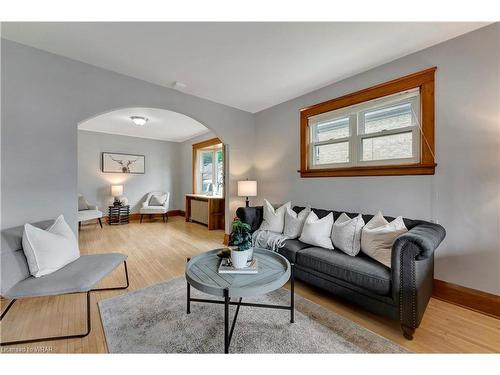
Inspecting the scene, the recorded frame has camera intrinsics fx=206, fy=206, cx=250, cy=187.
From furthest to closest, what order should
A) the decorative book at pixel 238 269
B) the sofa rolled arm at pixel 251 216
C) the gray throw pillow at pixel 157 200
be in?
the gray throw pillow at pixel 157 200
the sofa rolled arm at pixel 251 216
the decorative book at pixel 238 269

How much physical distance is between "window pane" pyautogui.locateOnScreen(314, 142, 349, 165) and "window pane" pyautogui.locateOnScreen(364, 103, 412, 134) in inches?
13.8

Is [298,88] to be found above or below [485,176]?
above

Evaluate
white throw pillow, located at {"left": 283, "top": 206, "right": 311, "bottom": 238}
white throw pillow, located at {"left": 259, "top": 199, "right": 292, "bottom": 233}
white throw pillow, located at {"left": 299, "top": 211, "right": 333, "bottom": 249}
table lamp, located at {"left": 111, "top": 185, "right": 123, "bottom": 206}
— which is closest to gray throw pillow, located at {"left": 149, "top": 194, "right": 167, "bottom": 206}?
table lamp, located at {"left": 111, "top": 185, "right": 123, "bottom": 206}

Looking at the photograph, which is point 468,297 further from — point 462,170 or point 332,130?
point 332,130

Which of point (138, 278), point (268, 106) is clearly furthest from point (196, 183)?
point (138, 278)

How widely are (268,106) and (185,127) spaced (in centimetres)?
240

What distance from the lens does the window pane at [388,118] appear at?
2291mm

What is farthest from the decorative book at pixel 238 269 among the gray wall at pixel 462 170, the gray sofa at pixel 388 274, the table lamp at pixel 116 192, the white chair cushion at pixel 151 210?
the table lamp at pixel 116 192

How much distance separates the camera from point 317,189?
3062 millimetres

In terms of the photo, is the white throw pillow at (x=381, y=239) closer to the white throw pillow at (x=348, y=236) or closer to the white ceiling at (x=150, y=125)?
the white throw pillow at (x=348, y=236)

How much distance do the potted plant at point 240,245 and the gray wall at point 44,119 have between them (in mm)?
1973
